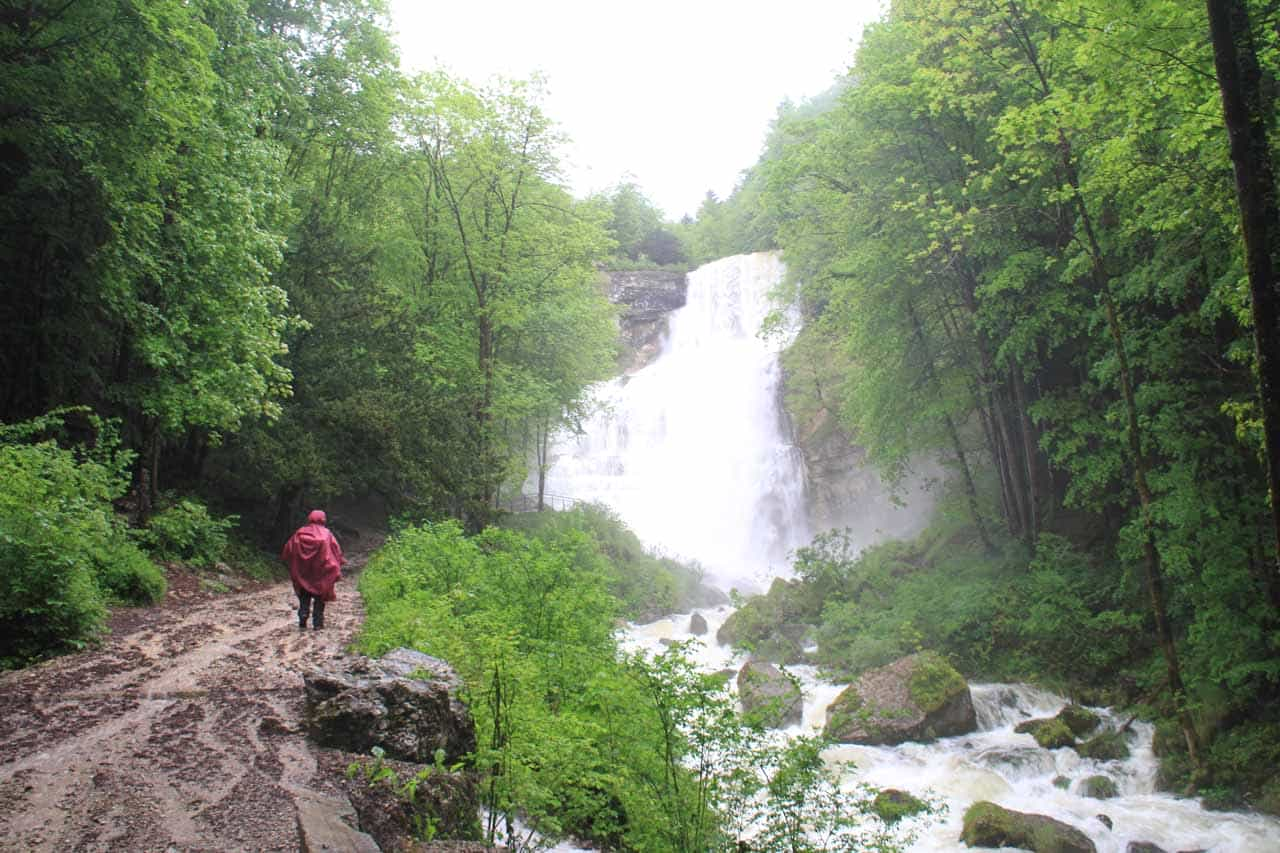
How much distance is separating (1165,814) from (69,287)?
16125mm

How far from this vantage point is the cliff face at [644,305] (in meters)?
37.0

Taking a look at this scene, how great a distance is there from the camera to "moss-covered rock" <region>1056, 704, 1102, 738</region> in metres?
10.1

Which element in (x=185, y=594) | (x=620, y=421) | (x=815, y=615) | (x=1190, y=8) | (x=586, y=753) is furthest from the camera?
(x=620, y=421)

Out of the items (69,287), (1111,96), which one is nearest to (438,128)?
(69,287)

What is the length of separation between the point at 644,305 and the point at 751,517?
52.6 feet

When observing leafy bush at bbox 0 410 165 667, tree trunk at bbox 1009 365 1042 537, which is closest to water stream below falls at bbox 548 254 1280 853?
tree trunk at bbox 1009 365 1042 537

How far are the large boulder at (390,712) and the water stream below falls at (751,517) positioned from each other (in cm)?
454

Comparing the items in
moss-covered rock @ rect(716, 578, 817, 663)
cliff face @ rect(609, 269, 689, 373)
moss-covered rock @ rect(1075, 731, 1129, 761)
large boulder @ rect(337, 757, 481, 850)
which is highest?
cliff face @ rect(609, 269, 689, 373)

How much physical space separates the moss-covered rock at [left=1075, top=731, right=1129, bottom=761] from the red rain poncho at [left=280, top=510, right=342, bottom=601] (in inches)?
386

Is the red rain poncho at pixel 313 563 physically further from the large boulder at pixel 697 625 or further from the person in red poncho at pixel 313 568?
the large boulder at pixel 697 625

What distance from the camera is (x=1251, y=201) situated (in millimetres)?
4398

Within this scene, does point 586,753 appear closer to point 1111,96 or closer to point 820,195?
point 1111,96

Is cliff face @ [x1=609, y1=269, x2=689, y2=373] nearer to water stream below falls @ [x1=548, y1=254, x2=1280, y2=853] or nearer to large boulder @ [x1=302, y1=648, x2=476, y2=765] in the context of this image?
water stream below falls @ [x1=548, y1=254, x2=1280, y2=853]

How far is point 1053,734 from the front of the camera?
988 cm
